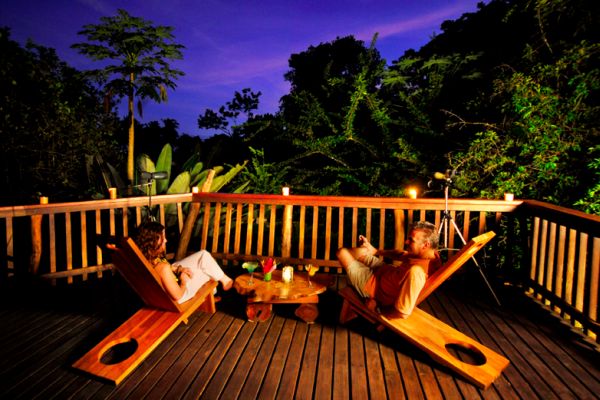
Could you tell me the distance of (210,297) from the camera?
2.79m

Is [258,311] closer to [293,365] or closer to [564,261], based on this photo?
[293,365]

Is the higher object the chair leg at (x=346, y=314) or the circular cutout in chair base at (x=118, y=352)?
the chair leg at (x=346, y=314)

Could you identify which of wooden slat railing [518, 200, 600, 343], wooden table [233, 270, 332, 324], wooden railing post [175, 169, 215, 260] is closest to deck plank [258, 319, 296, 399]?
wooden table [233, 270, 332, 324]

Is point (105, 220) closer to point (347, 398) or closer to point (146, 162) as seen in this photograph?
point (146, 162)

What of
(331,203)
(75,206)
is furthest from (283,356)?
(75,206)

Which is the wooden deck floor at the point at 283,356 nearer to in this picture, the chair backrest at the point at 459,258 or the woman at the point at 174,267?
the woman at the point at 174,267

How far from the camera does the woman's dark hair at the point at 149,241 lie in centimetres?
230

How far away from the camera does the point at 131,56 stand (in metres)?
8.77

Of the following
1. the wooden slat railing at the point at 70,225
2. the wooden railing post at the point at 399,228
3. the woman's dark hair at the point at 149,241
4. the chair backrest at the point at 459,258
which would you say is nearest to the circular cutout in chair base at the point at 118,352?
the woman's dark hair at the point at 149,241

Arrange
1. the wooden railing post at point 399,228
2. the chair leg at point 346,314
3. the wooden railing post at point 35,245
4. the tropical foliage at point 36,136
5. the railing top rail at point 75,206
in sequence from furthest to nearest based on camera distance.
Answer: the tropical foliage at point 36,136
the wooden railing post at point 399,228
the wooden railing post at point 35,245
the railing top rail at point 75,206
the chair leg at point 346,314

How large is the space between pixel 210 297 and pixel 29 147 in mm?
6138

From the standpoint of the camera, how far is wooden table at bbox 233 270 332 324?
2.56 metres

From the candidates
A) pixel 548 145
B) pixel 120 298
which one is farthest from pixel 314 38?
pixel 120 298

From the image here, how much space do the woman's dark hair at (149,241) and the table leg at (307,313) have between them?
1190 millimetres
